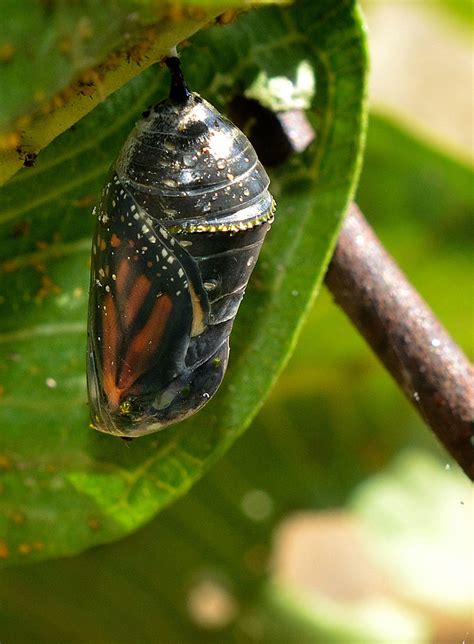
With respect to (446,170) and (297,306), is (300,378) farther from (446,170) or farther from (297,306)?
(297,306)

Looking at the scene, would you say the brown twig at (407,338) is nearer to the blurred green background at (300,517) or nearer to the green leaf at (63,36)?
the green leaf at (63,36)

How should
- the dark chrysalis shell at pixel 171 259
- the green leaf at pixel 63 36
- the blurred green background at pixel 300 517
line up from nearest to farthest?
the green leaf at pixel 63 36, the dark chrysalis shell at pixel 171 259, the blurred green background at pixel 300 517

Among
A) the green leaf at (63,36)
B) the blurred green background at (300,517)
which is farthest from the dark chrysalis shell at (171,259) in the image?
the blurred green background at (300,517)

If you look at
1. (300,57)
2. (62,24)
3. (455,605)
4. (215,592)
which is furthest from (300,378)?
(62,24)

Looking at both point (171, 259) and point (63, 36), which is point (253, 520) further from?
point (63, 36)

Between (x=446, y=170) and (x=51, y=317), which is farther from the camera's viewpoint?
(x=446, y=170)

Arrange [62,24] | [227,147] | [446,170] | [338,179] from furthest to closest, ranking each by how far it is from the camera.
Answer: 1. [446,170]
2. [338,179]
3. [227,147]
4. [62,24]

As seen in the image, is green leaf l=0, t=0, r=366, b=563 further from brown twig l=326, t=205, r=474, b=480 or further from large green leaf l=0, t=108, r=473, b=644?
large green leaf l=0, t=108, r=473, b=644
